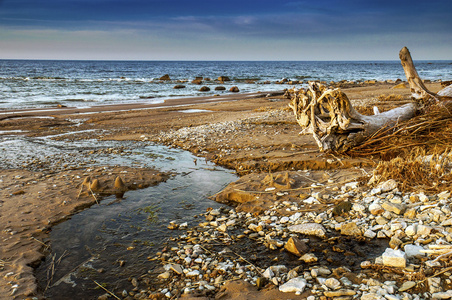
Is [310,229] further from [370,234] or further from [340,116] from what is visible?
[340,116]

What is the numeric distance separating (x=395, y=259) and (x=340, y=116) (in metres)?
4.01

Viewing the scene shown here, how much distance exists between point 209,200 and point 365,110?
8.44 metres

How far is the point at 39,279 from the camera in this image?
380cm

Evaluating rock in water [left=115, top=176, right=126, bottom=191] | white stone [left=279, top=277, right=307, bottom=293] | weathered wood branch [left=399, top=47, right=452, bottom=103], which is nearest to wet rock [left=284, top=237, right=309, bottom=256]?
white stone [left=279, top=277, right=307, bottom=293]

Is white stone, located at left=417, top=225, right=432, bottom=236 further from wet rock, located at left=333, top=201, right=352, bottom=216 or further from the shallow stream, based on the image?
the shallow stream

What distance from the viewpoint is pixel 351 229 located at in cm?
442

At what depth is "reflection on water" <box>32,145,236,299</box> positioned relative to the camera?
12.4ft

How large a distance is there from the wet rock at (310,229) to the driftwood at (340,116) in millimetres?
3120

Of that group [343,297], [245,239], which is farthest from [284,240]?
[343,297]

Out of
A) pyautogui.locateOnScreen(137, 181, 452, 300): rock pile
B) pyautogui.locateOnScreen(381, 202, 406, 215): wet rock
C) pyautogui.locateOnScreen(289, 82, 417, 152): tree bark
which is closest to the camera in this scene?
pyautogui.locateOnScreen(137, 181, 452, 300): rock pile

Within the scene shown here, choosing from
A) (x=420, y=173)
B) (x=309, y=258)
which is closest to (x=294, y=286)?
(x=309, y=258)

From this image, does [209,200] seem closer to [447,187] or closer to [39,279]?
[39,279]

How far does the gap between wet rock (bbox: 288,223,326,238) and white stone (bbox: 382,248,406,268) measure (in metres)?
1.00

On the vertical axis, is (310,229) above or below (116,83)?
below
